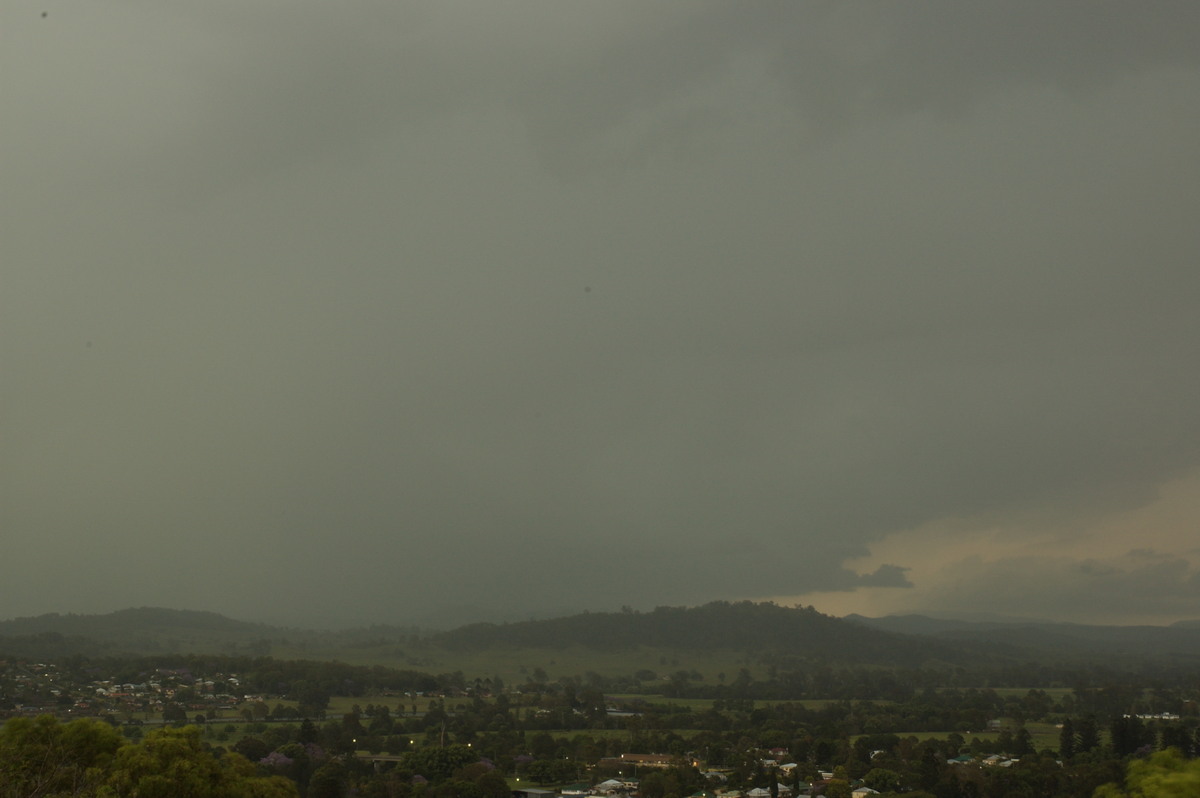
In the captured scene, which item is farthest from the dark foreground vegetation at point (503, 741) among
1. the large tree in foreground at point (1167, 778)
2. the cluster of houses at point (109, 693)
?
the cluster of houses at point (109, 693)

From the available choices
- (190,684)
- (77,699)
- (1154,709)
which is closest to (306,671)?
(190,684)

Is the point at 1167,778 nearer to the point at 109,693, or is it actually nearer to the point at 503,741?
the point at 503,741

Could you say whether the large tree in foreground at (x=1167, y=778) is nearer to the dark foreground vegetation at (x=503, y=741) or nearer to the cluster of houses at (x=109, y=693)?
the dark foreground vegetation at (x=503, y=741)

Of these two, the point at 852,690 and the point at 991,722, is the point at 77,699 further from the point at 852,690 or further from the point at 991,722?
the point at 852,690

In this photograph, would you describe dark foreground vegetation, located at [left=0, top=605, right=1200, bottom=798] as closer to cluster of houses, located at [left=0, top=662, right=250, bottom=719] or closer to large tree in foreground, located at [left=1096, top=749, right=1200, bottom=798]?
large tree in foreground, located at [left=1096, top=749, right=1200, bottom=798]

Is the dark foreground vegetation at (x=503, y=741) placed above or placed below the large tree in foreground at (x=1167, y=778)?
below

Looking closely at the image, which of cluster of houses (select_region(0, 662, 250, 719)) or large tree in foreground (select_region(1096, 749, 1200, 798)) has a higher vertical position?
large tree in foreground (select_region(1096, 749, 1200, 798))

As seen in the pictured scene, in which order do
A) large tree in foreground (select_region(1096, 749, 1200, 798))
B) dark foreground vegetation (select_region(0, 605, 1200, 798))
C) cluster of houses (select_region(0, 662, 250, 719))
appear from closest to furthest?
large tree in foreground (select_region(1096, 749, 1200, 798)) < dark foreground vegetation (select_region(0, 605, 1200, 798)) < cluster of houses (select_region(0, 662, 250, 719))

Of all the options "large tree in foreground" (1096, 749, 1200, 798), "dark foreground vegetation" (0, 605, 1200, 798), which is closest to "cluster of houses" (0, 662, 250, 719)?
"dark foreground vegetation" (0, 605, 1200, 798)
